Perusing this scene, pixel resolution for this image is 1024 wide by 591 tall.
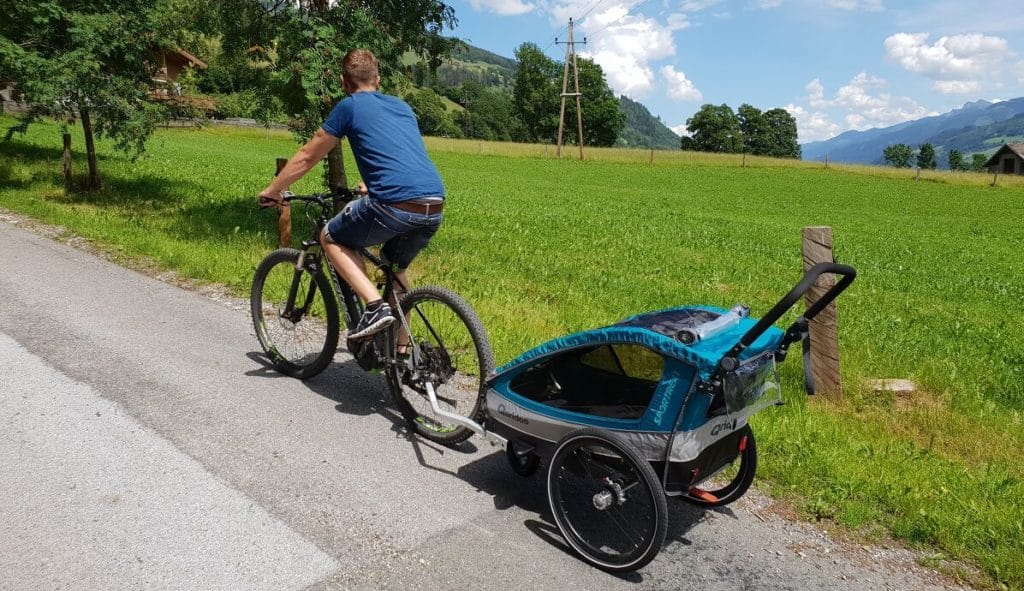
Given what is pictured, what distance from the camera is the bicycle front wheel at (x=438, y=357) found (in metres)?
4.15

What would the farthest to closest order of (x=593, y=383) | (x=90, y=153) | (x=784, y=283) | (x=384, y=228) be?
(x=90, y=153) < (x=784, y=283) < (x=384, y=228) < (x=593, y=383)

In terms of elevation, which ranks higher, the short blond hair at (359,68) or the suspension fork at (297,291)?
the short blond hair at (359,68)

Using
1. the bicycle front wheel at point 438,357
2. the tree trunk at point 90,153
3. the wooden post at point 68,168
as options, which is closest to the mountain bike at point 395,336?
the bicycle front wheel at point 438,357

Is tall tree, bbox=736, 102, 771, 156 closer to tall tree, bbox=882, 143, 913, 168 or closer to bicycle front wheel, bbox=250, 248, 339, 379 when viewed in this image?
tall tree, bbox=882, 143, 913, 168

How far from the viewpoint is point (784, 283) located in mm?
11734

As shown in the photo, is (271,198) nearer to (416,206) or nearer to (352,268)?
(352,268)

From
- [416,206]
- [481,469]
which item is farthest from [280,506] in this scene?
[416,206]

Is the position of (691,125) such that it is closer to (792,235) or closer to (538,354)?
(792,235)

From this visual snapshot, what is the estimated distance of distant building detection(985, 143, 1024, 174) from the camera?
81.6 metres

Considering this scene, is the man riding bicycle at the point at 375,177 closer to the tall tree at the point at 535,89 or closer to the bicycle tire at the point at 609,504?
the bicycle tire at the point at 609,504

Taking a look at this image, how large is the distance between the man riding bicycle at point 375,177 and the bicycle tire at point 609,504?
151cm

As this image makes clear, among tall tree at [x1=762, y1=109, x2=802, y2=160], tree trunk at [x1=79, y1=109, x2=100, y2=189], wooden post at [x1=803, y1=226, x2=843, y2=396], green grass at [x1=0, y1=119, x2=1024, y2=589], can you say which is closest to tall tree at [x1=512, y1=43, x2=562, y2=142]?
tall tree at [x1=762, y1=109, x2=802, y2=160]

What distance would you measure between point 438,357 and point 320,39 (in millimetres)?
6301

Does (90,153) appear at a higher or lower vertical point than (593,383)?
higher
